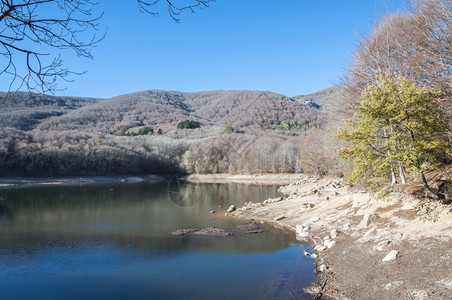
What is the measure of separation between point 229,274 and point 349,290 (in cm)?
489

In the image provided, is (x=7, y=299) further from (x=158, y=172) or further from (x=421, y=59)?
(x=158, y=172)

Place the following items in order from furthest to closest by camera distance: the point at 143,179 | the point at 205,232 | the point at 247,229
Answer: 1. the point at 143,179
2. the point at 247,229
3. the point at 205,232

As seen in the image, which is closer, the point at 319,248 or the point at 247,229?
the point at 319,248

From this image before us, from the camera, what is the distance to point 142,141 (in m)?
104

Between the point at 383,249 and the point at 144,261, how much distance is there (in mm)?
10211

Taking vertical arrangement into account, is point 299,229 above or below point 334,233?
below

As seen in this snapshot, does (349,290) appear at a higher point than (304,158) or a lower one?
lower

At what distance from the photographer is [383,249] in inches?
480

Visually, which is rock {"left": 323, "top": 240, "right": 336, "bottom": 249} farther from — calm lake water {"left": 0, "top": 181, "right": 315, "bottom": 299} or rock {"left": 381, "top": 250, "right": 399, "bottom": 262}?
rock {"left": 381, "top": 250, "right": 399, "bottom": 262}

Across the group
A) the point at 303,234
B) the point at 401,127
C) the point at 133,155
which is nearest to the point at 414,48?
the point at 401,127

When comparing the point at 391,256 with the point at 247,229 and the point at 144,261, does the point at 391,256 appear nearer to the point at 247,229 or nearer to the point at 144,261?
the point at 144,261

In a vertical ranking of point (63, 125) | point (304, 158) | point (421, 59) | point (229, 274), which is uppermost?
point (63, 125)

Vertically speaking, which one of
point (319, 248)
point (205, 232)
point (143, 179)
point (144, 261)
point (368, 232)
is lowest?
point (144, 261)

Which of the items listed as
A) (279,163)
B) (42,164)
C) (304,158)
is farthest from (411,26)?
(42,164)
